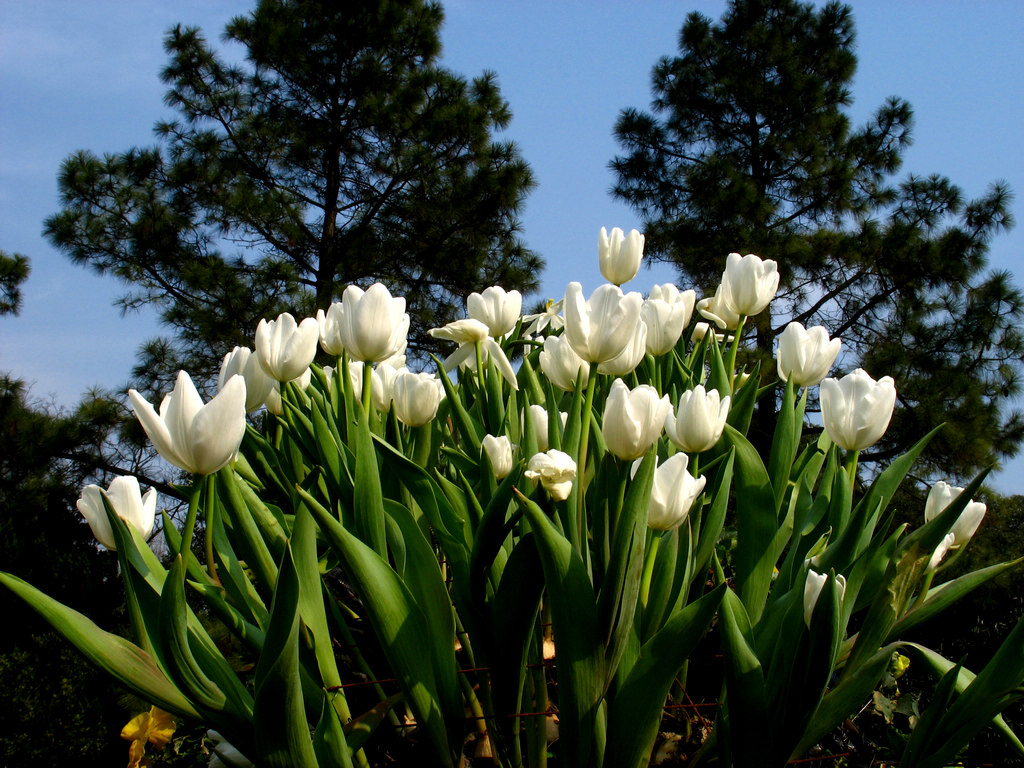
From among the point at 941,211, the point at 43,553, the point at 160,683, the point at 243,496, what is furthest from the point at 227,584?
the point at 941,211

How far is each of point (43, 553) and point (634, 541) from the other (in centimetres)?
505

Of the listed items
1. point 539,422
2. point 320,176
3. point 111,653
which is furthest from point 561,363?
point 320,176

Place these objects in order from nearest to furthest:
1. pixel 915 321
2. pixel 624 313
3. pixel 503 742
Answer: pixel 503 742, pixel 624 313, pixel 915 321

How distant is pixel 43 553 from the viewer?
469 centimetres

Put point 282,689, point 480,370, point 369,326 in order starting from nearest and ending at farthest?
point 282,689, point 369,326, point 480,370

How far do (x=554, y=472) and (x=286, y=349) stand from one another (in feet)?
1.41

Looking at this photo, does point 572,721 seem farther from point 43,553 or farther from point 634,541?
point 43,553

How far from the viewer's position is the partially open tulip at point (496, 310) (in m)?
1.38

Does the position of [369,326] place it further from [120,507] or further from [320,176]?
[320,176]

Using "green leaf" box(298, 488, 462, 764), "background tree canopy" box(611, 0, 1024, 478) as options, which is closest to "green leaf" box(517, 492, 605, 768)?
"green leaf" box(298, 488, 462, 764)

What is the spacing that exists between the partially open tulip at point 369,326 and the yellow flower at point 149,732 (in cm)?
Answer: 81

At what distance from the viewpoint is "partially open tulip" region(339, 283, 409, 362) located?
0.96 metres

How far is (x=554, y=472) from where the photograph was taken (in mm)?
695

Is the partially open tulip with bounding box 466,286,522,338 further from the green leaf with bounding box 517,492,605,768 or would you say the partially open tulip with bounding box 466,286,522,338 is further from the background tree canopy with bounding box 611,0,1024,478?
the background tree canopy with bounding box 611,0,1024,478
